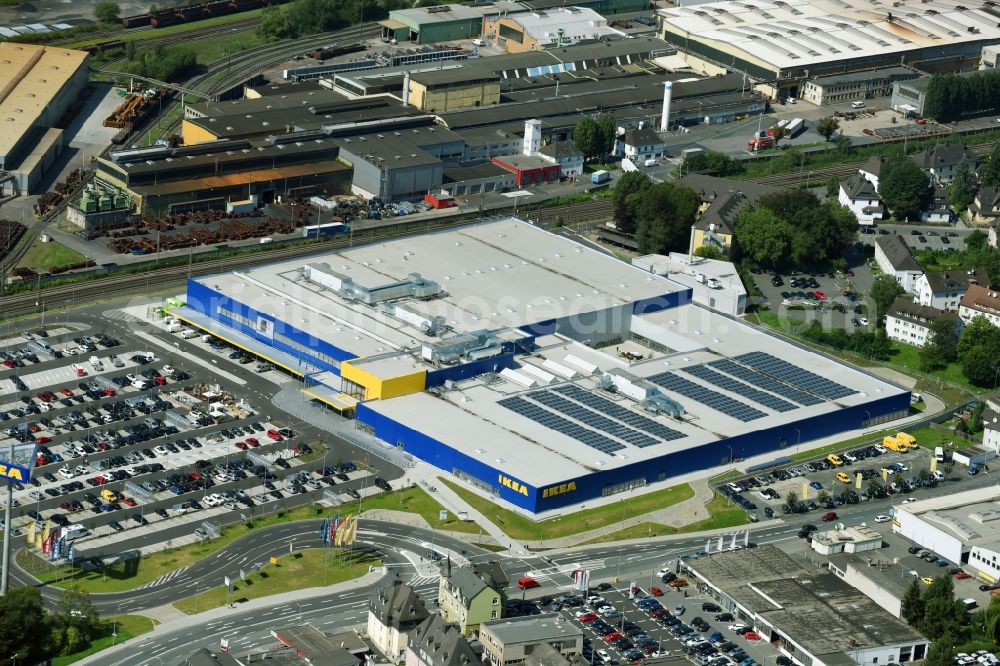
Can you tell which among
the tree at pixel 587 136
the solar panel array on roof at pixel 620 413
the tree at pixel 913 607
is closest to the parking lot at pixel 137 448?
the solar panel array on roof at pixel 620 413

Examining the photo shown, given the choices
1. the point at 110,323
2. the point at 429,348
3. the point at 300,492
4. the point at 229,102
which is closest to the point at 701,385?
the point at 429,348

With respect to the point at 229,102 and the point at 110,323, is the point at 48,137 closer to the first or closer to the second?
the point at 229,102

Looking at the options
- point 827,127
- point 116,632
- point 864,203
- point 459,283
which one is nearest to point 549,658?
point 116,632

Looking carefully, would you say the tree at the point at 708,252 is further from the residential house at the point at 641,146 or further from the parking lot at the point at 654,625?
the parking lot at the point at 654,625

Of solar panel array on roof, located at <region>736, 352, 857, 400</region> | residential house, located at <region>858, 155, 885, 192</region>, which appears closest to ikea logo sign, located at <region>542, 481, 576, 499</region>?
solar panel array on roof, located at <region>736, 352, 857, 400</region>

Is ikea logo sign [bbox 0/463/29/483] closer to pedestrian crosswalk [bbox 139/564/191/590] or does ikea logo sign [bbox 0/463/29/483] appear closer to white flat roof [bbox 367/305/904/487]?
pedestrian crosswalk [bbox 139/564/191/590]

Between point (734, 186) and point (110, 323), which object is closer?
point (110, 323)
